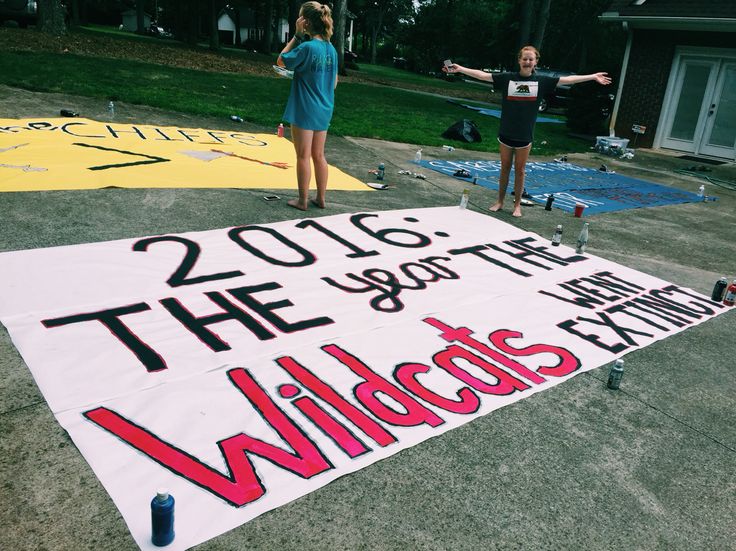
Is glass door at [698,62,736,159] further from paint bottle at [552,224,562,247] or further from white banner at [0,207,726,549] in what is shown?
white banner at [0,207,726,549]

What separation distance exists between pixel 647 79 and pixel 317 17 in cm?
1412

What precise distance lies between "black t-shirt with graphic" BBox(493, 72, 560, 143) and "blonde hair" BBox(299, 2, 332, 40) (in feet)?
7.62

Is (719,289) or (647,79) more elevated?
(647,79)

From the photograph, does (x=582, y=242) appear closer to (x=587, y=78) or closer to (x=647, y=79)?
(x=587, y=78)

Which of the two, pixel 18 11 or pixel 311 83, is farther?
pixel 18 11

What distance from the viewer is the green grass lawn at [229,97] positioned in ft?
38.9

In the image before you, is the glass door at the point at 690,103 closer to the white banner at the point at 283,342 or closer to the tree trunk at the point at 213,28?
the white banner at the point at 283,342

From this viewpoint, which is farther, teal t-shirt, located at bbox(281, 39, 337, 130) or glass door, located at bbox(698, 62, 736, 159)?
glass door, located at bbox(698, 62, 736, 159)

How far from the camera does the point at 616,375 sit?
3678 millimetres

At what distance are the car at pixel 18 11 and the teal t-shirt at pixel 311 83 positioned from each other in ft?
72.8

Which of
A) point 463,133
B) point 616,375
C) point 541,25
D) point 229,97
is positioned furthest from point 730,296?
point 541,25

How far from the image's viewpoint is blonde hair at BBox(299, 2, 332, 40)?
572cm

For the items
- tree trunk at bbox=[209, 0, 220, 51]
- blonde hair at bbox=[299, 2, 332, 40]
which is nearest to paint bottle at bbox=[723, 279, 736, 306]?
blonde hair at bbox=[299, 2, 332, 40]

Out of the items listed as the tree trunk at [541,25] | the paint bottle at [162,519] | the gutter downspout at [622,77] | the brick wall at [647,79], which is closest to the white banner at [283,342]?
the paint bottle at [162,519]
